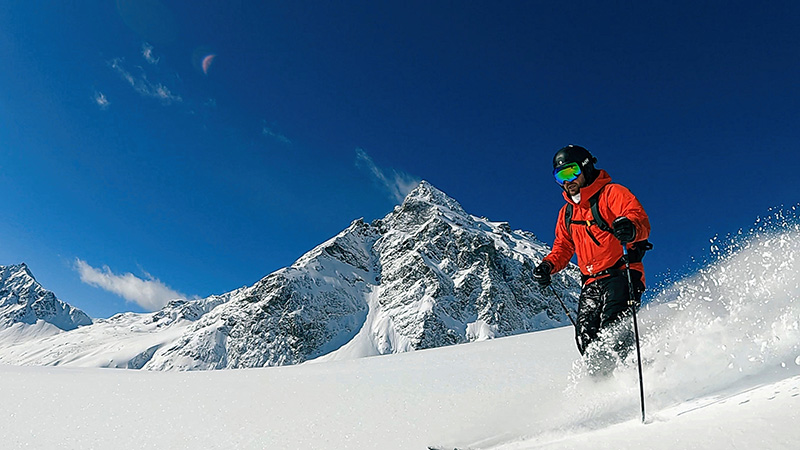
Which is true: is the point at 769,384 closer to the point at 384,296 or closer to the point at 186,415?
the point at 186,415

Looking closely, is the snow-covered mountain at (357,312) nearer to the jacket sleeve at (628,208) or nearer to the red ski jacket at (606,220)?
the red ski jacket at (606,220)

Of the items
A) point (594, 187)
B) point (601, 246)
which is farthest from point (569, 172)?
point (601, 246)

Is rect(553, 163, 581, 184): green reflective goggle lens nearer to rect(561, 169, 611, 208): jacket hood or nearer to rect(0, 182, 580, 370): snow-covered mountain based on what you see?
rect(561, 169, 611, 208): jacket hood

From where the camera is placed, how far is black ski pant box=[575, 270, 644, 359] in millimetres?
3947

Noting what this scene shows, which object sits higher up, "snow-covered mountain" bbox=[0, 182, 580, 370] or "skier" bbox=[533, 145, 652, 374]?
"snow-covered mountain" bbox=[0, 182, 580, 370]

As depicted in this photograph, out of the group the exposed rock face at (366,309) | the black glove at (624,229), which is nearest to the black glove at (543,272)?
the black glove at (624,229)

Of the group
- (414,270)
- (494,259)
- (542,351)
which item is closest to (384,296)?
(414,270)

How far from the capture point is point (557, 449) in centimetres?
193

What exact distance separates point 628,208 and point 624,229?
501mm

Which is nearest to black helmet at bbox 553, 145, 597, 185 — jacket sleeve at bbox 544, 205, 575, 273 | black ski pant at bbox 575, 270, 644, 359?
jacket sleeve at bbox 544, 205, 575, 273

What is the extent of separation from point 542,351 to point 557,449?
3.30 meters

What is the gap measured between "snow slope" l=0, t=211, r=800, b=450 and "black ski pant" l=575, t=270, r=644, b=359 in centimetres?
28

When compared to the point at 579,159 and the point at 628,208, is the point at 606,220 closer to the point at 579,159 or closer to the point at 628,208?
the point at 628,208

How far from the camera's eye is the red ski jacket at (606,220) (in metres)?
4.04
